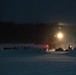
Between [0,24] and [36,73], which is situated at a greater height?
[0,24]

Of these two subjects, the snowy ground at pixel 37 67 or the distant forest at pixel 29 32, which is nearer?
the snowy ground at pixel 37 67

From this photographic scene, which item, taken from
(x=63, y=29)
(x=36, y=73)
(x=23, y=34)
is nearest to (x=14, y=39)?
(x=23, y=34)

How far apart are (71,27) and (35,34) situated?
9.77m

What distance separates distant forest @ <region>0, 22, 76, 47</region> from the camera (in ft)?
262

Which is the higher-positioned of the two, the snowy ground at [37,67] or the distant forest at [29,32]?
the distant forest at [29,32]

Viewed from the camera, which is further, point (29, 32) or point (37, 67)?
point (29, 32)

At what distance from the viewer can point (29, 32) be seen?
87.9 m

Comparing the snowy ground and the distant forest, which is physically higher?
the distant forest

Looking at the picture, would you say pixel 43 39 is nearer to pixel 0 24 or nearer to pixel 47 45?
pixel 47 45

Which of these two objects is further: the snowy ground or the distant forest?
the distant forest

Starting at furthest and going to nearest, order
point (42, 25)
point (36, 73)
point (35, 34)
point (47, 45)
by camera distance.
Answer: point (42, 25) < point (35, 34) < point (47, 45) < point (36, 73)

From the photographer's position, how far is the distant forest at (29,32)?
7986 cm

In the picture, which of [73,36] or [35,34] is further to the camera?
[35,34]

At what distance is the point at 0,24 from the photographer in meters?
96.2
